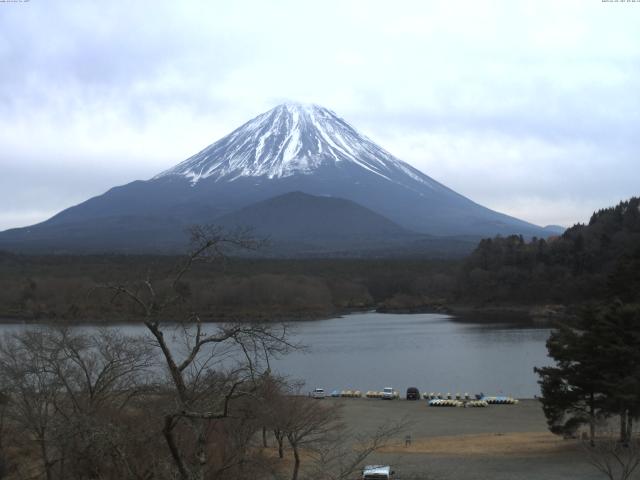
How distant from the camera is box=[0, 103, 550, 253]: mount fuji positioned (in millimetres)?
125062

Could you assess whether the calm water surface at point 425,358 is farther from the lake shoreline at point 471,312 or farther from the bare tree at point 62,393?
the bare tree at point 62,393

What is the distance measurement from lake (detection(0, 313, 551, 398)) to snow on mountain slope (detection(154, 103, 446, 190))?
120291 mm

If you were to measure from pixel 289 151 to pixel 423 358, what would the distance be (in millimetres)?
137172

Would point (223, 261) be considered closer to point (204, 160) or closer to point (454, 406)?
point (454, 406)

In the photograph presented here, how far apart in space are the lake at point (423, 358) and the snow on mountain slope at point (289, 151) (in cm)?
12029

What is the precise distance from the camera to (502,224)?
157500 mm

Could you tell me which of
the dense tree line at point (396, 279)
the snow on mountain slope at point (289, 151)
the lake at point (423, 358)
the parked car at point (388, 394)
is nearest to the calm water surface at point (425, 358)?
the lake at point (423, 358)

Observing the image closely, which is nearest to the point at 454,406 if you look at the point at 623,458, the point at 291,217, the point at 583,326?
the point at 583,326

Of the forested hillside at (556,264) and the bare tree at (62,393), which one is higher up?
the forested hillside at (556,264)

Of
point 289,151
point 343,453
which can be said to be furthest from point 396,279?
point 289,151

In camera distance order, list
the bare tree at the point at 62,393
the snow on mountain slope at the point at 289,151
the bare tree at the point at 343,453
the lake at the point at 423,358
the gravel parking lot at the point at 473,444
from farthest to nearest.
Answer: the snow on mountain slope at the point at 289,151
the lake at the point at 423,358
the gravel parking lot at the point at 473,444
the bare tree at the point at 62,393
the bare tree at the point at 343,453

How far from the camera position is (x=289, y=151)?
545 feet

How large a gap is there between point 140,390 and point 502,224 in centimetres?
15526

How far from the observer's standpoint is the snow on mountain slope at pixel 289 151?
6432 inches
